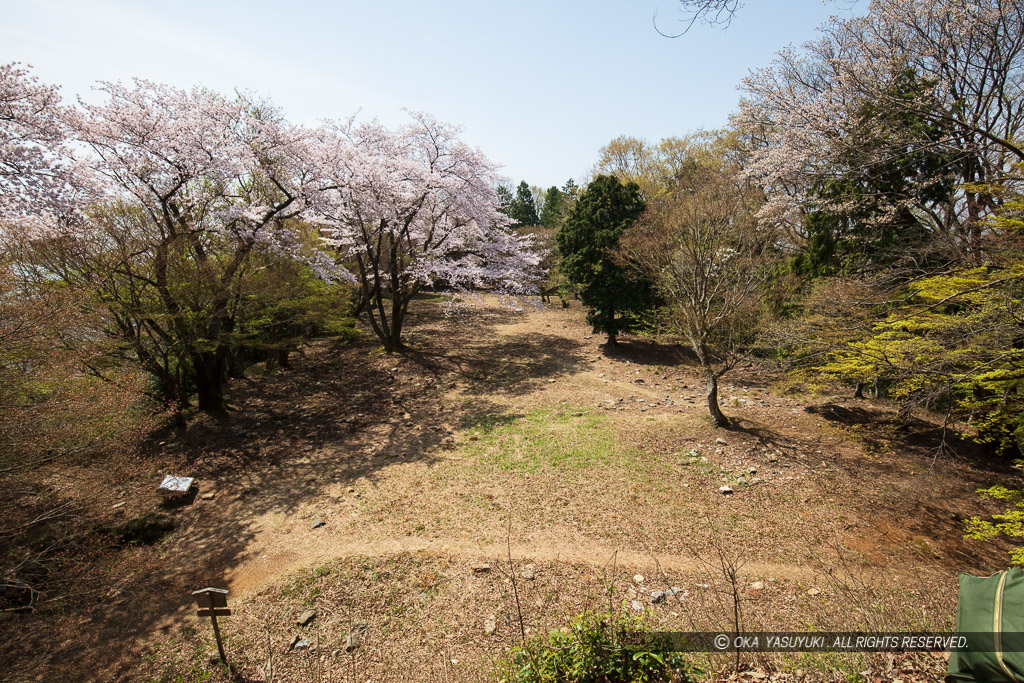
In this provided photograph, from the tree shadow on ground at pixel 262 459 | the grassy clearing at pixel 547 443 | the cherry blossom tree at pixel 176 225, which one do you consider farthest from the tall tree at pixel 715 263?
the cherry blossom tree at pixel 176 225

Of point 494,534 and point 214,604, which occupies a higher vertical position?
point 214,604

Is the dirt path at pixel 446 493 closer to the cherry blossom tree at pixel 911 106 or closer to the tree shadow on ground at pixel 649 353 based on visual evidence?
the tree shadow on ground at pixel 649 353

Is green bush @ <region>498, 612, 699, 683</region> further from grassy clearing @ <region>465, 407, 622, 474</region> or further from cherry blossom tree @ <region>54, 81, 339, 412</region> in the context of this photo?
cherry blossom tree @ <region>54, 81, 339, 412</region>

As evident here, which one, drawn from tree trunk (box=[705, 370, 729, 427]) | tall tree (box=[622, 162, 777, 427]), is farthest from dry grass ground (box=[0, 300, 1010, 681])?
tall tree (box=[622, 162, 777, 427])

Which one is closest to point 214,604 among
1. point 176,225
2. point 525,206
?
point 176,225

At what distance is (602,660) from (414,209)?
14617mm

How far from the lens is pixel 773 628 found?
5059 mm

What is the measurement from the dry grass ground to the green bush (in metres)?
0.94

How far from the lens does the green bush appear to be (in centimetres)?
376

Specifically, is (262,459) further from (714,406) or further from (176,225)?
(714,406)

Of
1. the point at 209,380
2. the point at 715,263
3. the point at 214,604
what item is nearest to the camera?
the point at 214,604

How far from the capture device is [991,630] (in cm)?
352

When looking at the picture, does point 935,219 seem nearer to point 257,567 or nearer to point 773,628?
point 773,628

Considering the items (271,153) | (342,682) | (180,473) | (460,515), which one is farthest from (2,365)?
(271,153)
